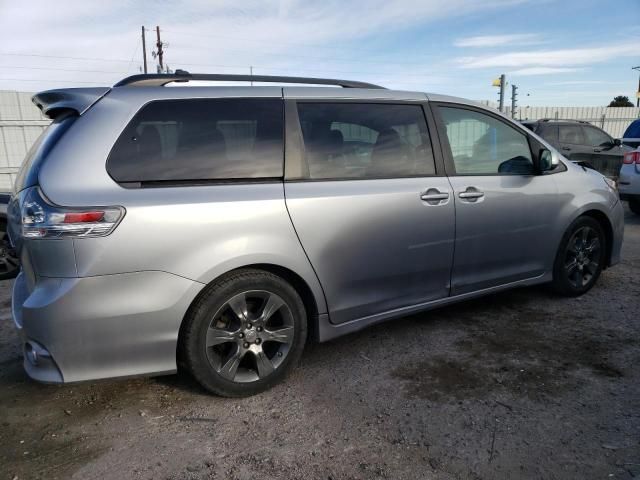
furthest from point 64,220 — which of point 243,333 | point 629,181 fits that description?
point 629,181

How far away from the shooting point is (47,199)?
236 centimetres

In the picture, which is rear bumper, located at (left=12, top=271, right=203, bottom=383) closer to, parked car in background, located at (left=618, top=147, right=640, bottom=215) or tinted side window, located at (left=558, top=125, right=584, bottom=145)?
parked car in background, located at (left=618, top=147, right=640, bottom=215)

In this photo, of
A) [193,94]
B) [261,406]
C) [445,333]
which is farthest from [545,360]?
[193,94]

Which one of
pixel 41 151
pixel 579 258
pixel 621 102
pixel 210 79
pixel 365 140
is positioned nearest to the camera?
pixel 41 151

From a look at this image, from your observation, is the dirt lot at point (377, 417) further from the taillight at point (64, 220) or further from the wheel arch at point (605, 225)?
the wheel arch at point (605, 225)

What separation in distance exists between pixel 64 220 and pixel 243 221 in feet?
2.80

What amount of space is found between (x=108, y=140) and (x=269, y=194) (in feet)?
2.83

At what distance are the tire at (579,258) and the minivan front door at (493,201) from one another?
0.75 ft

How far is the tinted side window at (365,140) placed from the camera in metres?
3.07

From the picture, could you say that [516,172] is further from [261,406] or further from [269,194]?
[261,406]

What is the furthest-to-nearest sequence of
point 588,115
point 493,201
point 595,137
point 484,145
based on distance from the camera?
point 588,115
point 595,137
point 484,145
point 493,201

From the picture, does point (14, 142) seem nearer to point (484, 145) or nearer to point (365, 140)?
point (365, 140)

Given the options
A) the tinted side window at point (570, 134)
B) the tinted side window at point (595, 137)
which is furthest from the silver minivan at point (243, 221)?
the tinted side window at point (595, 137)

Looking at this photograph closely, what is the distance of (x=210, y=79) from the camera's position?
9.80ft
